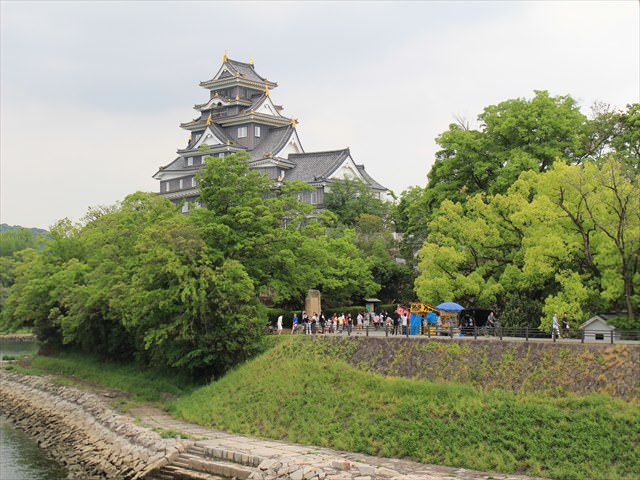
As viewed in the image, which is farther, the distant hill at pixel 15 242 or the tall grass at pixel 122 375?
the distant hill at pixel 15 242

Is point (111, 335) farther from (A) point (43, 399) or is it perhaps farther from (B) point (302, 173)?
(B) point (302, 173)

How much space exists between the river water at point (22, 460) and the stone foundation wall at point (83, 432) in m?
0.45

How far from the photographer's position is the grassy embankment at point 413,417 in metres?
22.4

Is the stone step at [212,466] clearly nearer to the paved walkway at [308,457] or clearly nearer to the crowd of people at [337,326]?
the paved walkway at [308,457]

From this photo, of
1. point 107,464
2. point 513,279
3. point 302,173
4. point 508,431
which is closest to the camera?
point 508,431

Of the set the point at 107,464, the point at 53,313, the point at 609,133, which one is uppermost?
the point at 609,133

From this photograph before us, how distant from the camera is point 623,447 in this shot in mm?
21828

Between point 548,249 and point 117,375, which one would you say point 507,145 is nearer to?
point 548,249

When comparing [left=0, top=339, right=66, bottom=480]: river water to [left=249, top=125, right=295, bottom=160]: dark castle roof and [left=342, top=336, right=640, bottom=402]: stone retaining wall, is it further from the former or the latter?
[left=249, top=125, right=295, bottom=160]: dark castle roof

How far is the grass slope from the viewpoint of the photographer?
2239 cm

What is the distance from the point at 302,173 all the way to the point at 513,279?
44.0m

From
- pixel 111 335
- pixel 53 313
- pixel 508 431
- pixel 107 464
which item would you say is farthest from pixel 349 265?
pixel 508 431

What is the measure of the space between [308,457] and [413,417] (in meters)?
3.96

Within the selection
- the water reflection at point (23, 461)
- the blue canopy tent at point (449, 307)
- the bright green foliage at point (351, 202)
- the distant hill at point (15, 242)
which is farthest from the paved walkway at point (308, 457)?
the distant hill at point (15, 242)
